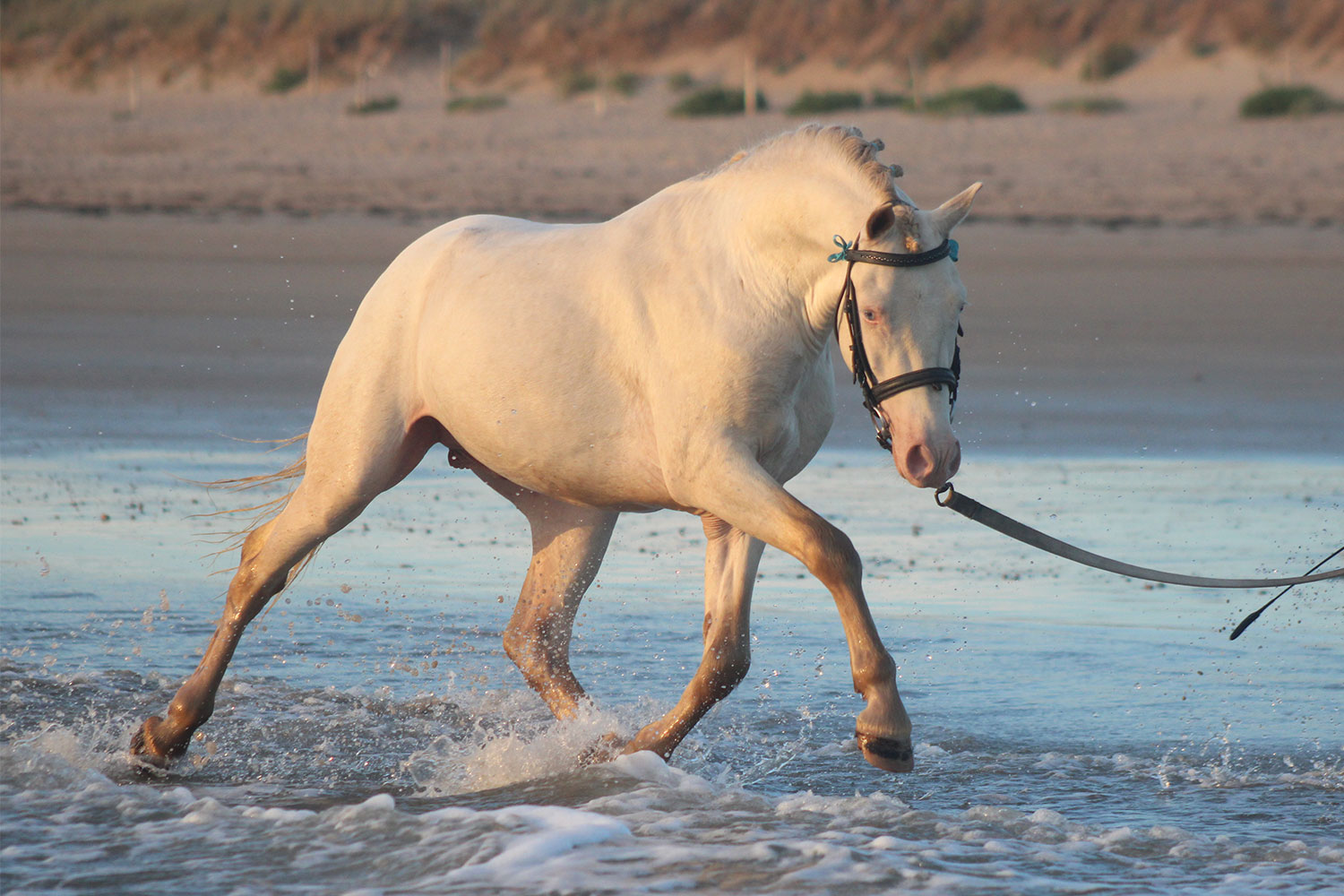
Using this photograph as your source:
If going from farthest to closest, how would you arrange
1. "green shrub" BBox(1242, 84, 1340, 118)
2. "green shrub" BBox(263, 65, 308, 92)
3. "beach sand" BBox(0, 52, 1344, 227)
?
"green shrub" BBox(263, 65, 308, 92) < "green shrub" BBox(1242, 84, 1340, 118) < "beach sand" BBox(0, 52, 1344, 227)

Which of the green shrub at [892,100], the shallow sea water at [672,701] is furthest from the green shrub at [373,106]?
the shallow sea water at [672,701]

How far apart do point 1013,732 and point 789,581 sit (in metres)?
2.00

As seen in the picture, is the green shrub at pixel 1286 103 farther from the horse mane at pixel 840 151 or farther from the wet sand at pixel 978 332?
the horse mane at pixel 840 151

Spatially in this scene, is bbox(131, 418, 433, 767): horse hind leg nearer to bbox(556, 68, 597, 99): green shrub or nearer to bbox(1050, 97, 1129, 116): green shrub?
bbox(1050, 97, 1129, 116): green shrub

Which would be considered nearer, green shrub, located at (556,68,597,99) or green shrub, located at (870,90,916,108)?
green shrub, located at (870,90,916,108)

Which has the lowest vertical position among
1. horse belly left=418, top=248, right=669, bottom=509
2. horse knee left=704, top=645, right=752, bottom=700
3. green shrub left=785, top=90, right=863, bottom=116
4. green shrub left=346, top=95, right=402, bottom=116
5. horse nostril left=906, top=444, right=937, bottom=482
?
horse knee left=704, top=645, right=752, bottom=700

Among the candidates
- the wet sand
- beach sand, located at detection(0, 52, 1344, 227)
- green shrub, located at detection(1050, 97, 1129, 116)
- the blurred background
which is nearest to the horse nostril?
the blurred background

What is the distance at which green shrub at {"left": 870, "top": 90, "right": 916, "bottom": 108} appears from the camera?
31891 mm

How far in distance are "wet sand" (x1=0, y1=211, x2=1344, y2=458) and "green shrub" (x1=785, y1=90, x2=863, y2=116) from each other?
1273 cm

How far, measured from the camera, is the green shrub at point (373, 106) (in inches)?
1304

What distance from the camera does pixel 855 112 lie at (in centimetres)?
3125

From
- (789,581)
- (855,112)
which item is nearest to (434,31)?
(855,112)

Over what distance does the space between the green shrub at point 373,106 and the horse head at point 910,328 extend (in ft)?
96.7

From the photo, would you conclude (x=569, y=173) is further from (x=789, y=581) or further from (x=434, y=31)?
(x=434, y=31)
